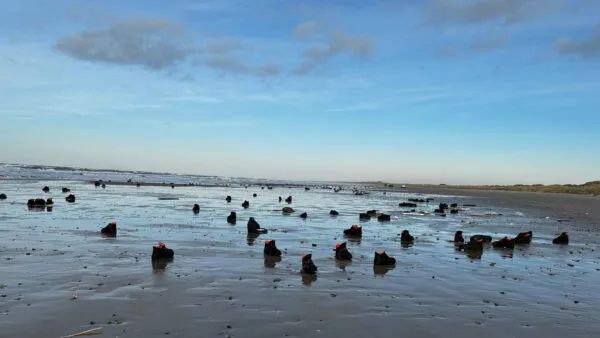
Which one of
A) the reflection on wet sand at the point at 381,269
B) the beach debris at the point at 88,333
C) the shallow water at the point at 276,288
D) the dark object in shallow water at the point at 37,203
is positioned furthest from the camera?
the dark object in shallow water at the point at 37,203

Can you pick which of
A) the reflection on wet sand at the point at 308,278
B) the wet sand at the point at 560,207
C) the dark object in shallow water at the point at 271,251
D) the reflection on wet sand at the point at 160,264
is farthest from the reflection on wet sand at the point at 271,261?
the wet sand at the point at 560,207

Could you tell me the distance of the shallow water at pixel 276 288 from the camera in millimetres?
9938

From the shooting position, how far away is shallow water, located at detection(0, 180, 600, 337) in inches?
391

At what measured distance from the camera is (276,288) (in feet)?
42.9

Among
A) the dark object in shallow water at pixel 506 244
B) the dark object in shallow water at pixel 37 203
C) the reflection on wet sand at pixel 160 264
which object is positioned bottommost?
the reflection on wet sand at pixel 160 264

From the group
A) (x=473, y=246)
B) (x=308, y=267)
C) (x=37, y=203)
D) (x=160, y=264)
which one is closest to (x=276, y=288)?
(x=308, y=267)

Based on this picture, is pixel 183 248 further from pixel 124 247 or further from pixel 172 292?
pixel 172 292

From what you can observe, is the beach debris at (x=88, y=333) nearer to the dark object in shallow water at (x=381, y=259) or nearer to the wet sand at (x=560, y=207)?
the dark object in shallow water at (x=381, y=259)

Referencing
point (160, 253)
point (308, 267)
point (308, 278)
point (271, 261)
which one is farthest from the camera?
point (271, 261)

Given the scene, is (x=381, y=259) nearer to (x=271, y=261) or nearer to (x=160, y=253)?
(x=271, y=261)

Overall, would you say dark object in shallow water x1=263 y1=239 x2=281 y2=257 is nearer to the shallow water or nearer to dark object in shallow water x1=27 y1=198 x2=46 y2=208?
the shallow water

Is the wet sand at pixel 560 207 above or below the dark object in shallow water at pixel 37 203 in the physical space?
below

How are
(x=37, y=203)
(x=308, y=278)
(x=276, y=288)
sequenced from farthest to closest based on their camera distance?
(x=37, y=203) → (x=308, y=278) → (x=276, y=288)

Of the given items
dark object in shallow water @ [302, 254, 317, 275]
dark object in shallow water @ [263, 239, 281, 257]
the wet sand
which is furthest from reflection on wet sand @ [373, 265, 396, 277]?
the wet sand
